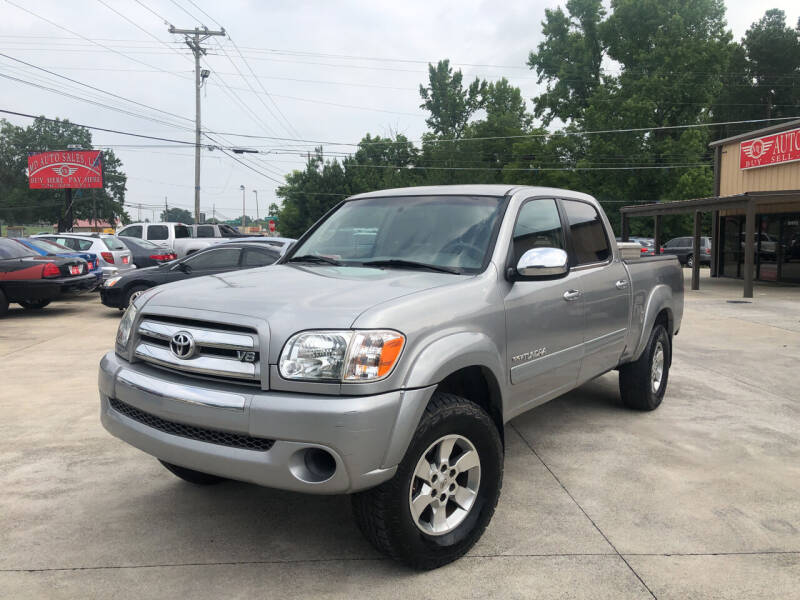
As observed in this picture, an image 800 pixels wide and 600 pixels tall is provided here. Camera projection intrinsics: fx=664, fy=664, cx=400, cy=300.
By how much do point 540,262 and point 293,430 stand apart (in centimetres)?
164

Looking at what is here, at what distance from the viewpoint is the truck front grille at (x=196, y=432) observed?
279 cm

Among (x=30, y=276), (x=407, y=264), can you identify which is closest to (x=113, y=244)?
(x=30, y=276)

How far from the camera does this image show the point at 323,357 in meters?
2.74

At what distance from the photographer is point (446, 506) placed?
3182 mm

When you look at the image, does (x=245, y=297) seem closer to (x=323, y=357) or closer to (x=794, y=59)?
(x=323, y=357)

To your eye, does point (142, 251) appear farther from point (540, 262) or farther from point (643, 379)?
point (540, 262)

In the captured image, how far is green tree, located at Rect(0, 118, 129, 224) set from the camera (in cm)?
8650

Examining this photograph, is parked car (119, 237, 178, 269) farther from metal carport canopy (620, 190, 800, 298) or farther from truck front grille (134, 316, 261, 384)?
truck front grille (134, 316, 261, 384)

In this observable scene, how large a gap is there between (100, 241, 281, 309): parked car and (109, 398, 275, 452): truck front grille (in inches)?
335

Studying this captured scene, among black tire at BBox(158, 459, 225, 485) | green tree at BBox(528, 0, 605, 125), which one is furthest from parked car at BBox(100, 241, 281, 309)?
green tree at BBox(528, 0, 605, 125)

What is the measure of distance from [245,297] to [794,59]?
6321 centimetres

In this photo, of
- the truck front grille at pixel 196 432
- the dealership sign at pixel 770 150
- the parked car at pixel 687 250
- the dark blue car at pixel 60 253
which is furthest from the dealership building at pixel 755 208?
the truck front grille at pixel 196 432

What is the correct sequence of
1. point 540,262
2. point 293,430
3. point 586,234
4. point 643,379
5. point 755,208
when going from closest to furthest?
1. point 293,430
2. point 540,262
3. point 586,234
4. point 643,379
5. point 755,208

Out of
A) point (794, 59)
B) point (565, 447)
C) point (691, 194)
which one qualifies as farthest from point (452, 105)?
point (565, 447)
